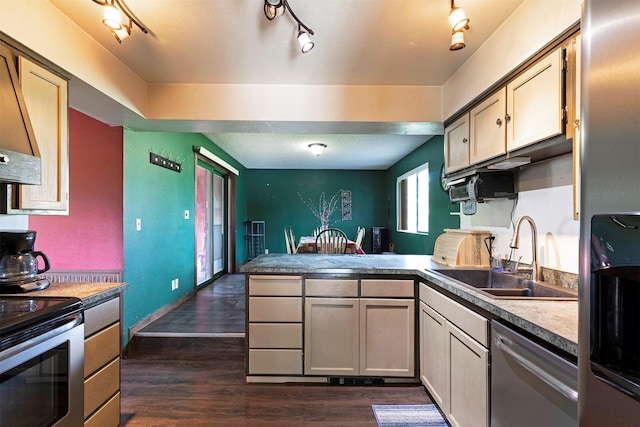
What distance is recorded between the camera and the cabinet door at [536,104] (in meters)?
1.31

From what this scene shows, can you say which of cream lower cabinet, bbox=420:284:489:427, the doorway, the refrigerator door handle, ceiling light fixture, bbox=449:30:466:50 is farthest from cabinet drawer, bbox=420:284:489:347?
the doorway

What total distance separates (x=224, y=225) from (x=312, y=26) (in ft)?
15.7

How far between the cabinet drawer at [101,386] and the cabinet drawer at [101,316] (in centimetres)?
23

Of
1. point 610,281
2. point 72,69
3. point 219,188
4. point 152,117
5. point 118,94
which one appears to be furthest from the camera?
point 219,188

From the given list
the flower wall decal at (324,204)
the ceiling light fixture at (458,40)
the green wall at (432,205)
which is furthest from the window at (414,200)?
the ceiling light fixture at (458,40)

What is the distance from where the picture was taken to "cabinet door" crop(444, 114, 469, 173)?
6.95 ft

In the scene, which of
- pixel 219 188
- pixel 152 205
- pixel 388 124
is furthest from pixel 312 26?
pixel 219 188

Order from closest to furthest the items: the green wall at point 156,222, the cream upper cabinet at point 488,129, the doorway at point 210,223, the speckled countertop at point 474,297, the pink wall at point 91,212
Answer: the speckled countertop at point 474,297, the cream upper cabinet at point 488,129, the pink wall at point 91,212, the green wall at point 156,222, the doorway at point 210,223

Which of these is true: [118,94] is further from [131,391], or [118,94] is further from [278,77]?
[131,391]

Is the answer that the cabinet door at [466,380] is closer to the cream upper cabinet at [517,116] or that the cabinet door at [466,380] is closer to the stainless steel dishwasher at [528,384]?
the stainless steel dishwasher at [528,384]

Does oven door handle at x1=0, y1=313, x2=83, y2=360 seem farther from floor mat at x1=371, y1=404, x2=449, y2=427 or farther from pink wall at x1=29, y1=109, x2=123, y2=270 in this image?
floor mat at x1=371, y1=404, x2=449, y2=427

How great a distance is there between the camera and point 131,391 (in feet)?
7.14

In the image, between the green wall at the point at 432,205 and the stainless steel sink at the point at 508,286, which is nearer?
the stainless steel sink at the point at 508,286

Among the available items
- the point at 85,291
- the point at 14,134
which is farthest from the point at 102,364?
the point at 14,134
